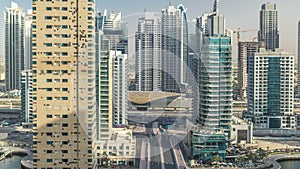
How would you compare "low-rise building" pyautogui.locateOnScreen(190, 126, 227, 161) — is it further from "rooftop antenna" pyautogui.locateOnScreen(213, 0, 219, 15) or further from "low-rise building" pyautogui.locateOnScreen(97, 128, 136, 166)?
"rooftop antenna" pyautogui.locateOnScreen(213, 0, 219, 15)

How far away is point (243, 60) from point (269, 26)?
236 centimetres

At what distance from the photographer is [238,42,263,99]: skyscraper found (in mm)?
14539

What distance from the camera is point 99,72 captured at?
694cm

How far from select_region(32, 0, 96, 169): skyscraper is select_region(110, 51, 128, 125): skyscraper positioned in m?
3.86

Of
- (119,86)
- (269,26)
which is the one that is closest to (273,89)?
(119,86)

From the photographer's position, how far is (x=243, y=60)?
48.7ft

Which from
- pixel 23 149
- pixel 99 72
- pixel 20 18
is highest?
pixel 20 18

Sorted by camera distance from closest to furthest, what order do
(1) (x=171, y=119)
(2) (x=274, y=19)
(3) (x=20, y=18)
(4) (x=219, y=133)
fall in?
(4) (x=219, y=133), (1) (x=171, y=119), (3) (x=20, y=18), (2) (x=274, y=19)

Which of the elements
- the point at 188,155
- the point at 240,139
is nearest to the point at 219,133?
the point at 188,155

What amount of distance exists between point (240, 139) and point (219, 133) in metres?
1.23

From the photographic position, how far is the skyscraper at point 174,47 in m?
11.9

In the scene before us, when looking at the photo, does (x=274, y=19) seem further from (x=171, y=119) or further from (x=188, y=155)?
(x=188, y=155)

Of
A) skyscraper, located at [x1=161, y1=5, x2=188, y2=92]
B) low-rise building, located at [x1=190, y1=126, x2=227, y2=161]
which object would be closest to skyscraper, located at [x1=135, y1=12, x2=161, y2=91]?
skyscraper, located at [x1=161, y1=5, x2=188, y2=92]

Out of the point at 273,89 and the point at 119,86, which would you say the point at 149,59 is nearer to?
the point at 273,89
